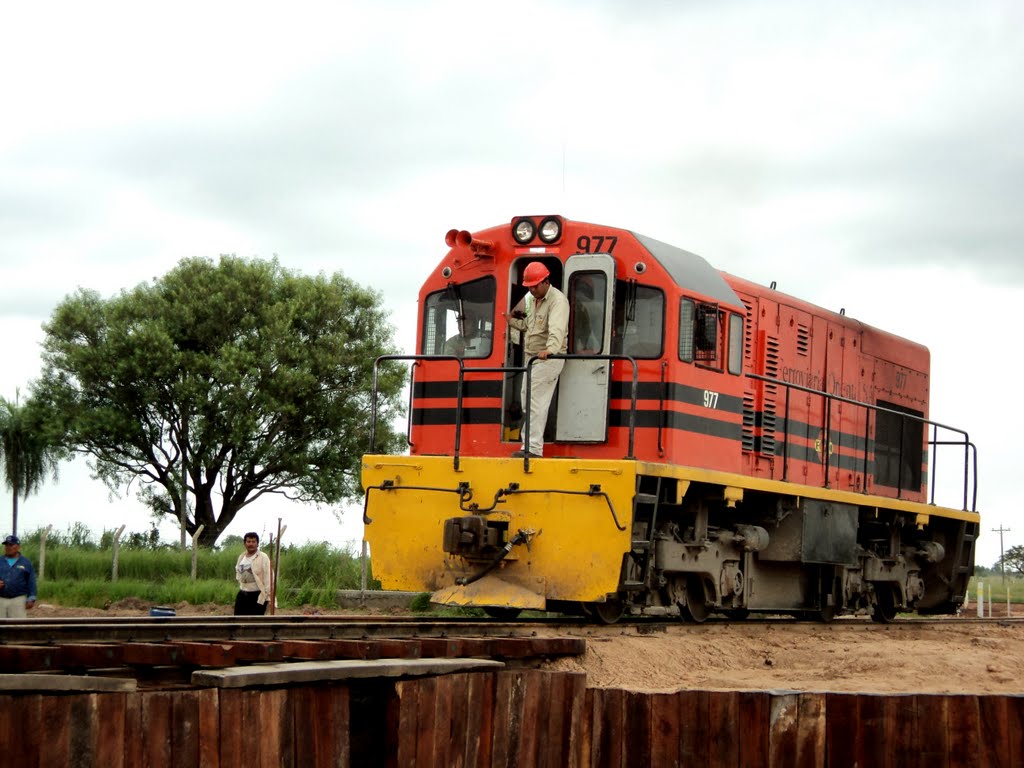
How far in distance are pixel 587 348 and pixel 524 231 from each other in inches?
52.4

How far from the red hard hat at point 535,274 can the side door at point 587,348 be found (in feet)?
1.61

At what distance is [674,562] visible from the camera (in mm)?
12398

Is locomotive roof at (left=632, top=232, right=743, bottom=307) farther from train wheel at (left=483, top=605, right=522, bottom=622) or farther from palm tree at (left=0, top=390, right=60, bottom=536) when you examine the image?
palm tree at (left=0, top=390, right=60, bottom=536)

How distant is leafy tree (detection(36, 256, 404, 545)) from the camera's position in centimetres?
3847

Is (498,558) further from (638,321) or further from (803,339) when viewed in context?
(803,339)

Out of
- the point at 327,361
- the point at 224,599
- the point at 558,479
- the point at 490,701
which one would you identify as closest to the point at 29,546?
the point at 224,599

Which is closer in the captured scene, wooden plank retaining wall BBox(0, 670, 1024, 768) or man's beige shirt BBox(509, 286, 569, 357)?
wooden plank retaining wall BBox(0, 670, 1024, 768)

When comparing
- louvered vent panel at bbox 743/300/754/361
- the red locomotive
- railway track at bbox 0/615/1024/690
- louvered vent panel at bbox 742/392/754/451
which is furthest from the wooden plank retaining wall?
louvered vent panel at bbox 743/300/754/361

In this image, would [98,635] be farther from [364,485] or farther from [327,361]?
[327,361]

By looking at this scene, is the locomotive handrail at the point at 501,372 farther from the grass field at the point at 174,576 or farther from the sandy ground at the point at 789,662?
the grass field at the point at 174,576

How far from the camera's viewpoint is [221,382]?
3841 cm

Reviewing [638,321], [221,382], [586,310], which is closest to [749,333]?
[638,321]

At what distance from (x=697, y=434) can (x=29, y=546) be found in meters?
20.1

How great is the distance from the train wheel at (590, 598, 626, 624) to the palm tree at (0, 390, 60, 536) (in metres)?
31.4
